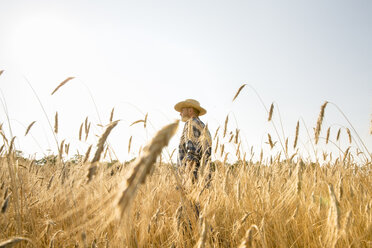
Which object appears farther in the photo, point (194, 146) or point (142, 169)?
point (194, 146)

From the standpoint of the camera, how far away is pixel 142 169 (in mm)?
395

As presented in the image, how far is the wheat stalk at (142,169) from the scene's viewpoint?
15.0 inches

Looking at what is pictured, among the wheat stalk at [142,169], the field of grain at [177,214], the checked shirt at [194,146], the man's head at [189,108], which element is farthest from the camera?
the man's head at [189,108]

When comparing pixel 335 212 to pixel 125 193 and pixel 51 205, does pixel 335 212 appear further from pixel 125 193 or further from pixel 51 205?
pixel 51 205

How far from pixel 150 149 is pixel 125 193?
83 millimetres

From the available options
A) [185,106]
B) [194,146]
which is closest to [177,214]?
[194,146]

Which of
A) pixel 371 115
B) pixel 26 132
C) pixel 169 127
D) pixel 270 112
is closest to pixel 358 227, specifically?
pixel 270 112

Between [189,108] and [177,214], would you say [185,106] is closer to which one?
[189,108]

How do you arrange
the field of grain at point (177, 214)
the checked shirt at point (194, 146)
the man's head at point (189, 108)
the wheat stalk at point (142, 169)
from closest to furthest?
the wheat stalk at point (142, 169), the field of grain at point (177, 214), the checked shirt at point (194, 146), the man's head at point (189, 108)

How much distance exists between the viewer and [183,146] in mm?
3824

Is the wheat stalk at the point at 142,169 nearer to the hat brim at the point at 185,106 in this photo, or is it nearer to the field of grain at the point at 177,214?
the field of grain at the point at 177,214

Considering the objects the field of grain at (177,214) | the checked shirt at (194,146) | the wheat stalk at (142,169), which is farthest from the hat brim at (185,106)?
the wheat stalk at (142,169)

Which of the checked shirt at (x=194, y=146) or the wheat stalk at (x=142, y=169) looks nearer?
the wheat stalk at (x=142, y=169)

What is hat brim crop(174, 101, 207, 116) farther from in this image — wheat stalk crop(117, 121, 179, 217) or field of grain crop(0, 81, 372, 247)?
wheat stalk crop(117, 121, 179, 217)
